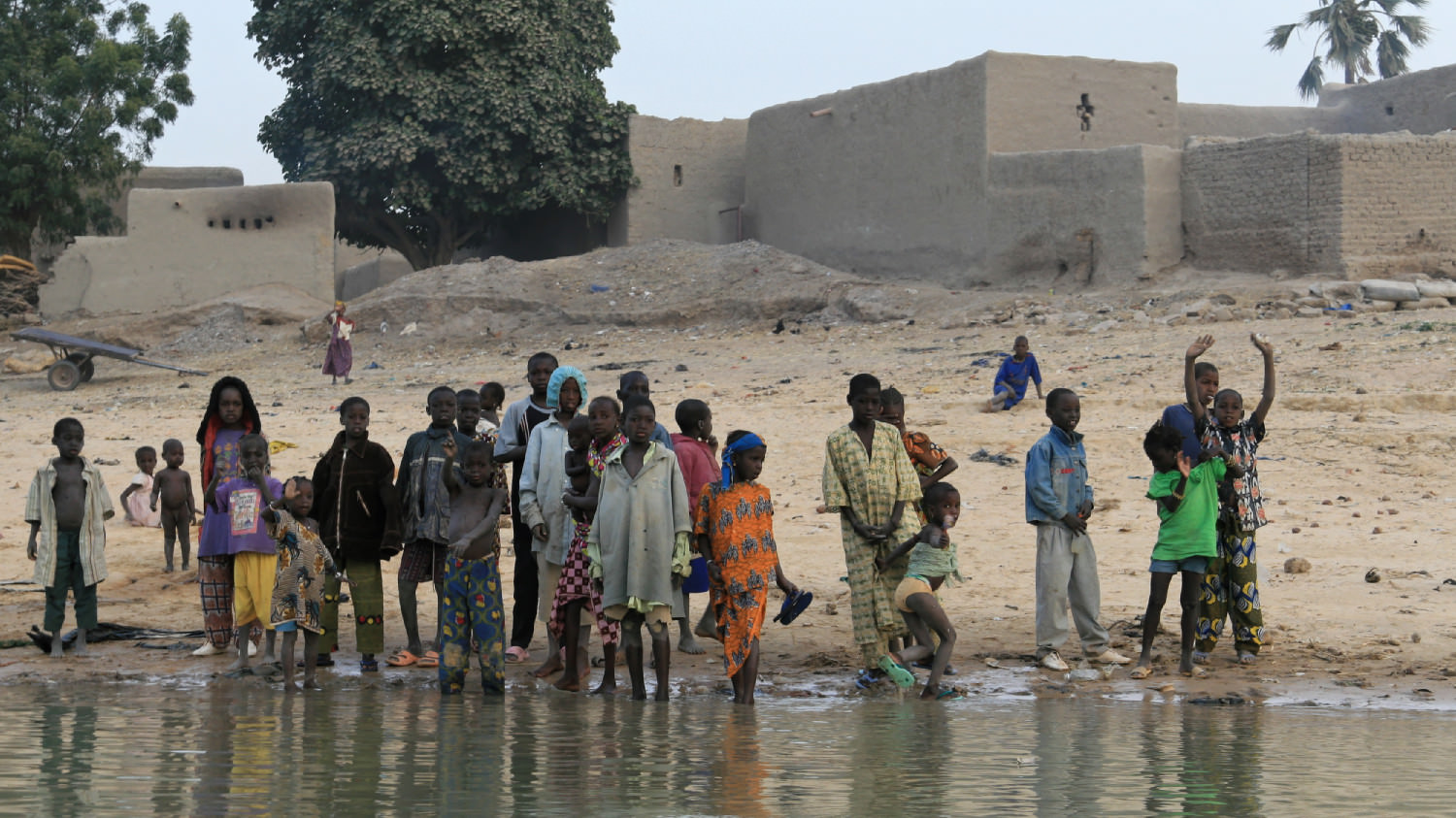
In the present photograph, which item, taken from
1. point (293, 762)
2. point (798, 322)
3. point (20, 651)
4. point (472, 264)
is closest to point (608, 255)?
point (472, 264)

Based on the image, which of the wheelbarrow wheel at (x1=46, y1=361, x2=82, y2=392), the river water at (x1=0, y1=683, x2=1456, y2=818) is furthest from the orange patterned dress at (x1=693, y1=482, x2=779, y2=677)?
the wheelbarrow wheel at (x1=46, y1=361, x2=82, y2=392)

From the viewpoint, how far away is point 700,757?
207 inches

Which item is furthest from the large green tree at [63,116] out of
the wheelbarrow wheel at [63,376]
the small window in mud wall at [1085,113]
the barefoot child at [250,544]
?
the barefoot child at [250,544]

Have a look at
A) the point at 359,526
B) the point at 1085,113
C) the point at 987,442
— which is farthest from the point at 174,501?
the point at 1085,113

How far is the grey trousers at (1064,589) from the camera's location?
23.4 feet

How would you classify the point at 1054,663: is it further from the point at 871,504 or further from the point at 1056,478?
the point at 871,504

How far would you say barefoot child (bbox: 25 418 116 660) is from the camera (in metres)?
7.80

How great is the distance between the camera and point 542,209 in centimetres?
2839

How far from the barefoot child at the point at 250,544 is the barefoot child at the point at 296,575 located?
92 millimetres

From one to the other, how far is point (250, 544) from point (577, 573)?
1.63 m

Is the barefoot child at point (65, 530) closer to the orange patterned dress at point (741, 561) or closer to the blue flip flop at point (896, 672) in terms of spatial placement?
the orange patterned dress at point (741, 561)

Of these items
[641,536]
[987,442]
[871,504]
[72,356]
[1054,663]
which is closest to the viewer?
[641,536]

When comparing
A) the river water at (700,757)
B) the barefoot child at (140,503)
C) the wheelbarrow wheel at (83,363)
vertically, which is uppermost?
the wheelbarrow wheel at (83,363)

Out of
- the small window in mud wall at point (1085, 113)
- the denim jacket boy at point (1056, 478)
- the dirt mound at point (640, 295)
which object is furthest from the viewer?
the small window in mud wall at point (1085, 113)
